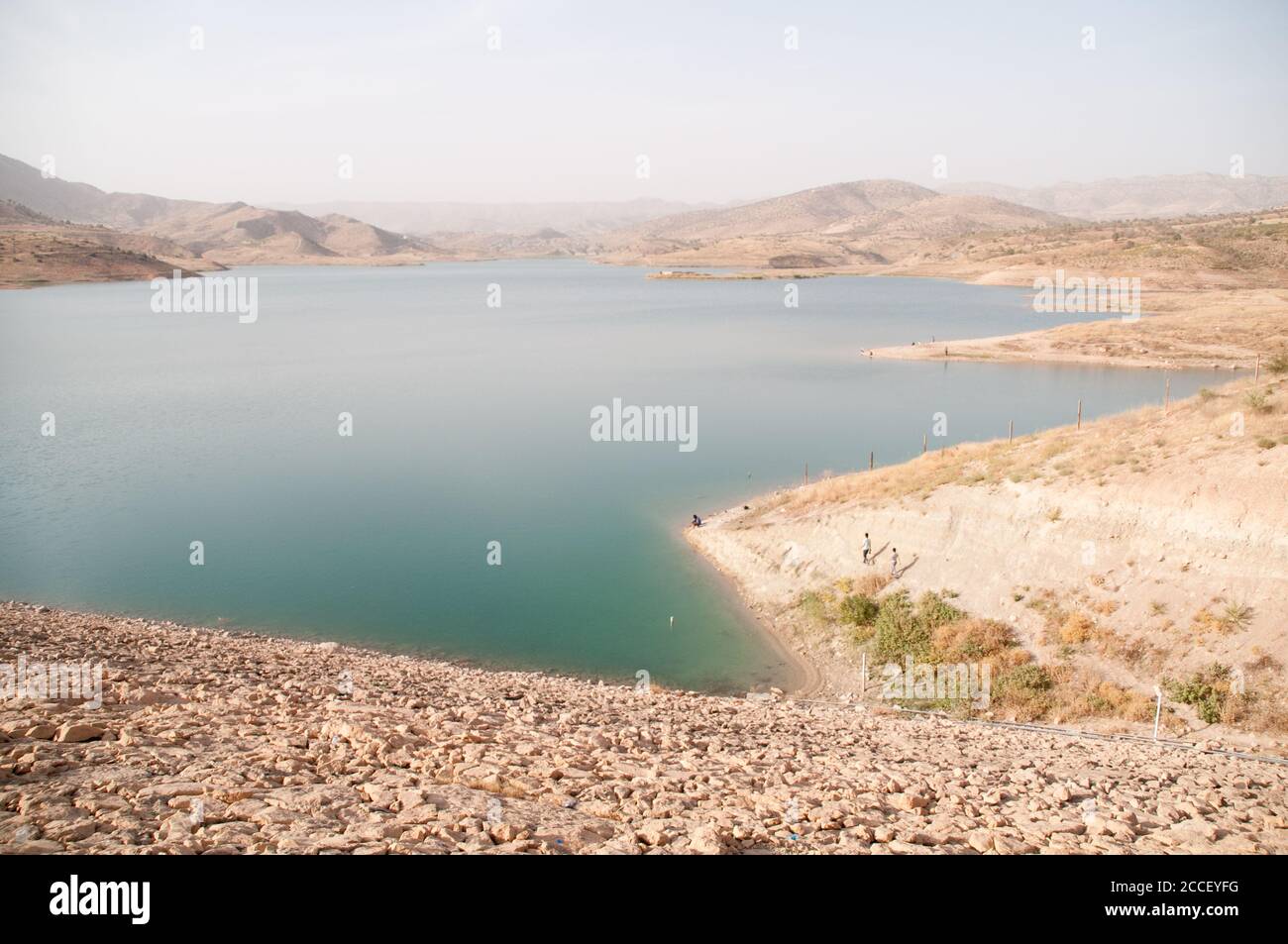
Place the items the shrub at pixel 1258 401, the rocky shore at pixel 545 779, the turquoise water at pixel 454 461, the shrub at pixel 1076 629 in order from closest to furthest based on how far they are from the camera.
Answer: the rocky shore at pixel 545 779
the shrub at pixel 1076 629
the shrub at pixel 1258 401
the turquoise water at pixel 454 461

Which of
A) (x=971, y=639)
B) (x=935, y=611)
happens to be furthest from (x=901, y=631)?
(x=971, y=639)

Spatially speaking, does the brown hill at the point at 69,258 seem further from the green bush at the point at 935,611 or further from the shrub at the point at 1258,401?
the shrub at the point at 1258,401

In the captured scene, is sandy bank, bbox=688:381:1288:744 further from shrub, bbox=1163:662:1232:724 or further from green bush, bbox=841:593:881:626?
green bush, bbox=841:593:881:626

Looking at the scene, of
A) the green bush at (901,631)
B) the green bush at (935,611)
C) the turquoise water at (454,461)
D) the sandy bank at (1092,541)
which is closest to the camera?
the sandy bank at (1092,541)

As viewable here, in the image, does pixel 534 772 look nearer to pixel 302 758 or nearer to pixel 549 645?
pixel 302 758

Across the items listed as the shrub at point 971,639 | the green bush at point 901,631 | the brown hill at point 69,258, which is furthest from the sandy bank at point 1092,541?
the brown hill at point 69,258

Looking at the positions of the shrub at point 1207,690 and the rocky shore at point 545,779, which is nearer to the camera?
the rocky shore at point 545,779

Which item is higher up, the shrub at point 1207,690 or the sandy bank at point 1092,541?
the sandy bank at point 1092,541
